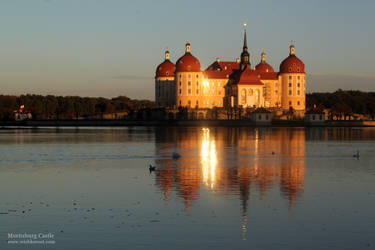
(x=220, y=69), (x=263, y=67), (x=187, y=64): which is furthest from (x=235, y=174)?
(x=263, y=67)

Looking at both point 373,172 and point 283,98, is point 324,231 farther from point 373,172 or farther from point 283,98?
point 283,98

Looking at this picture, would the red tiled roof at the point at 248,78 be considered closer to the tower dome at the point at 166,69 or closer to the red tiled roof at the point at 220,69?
the red tiled roof at the point at 220,69

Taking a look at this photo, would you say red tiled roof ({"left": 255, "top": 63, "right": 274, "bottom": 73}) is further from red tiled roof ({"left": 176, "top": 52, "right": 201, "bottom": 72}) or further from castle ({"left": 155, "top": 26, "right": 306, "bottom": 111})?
red tiled roof ({"left": 176, "top": 52, "right": 201, "bottom": 72})

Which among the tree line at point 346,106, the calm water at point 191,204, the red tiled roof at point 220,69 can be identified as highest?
the red tiled roof at point 220,69

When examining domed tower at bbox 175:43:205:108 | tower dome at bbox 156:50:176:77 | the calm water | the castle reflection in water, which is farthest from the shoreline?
the calm water

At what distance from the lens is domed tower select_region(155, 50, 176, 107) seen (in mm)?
142625

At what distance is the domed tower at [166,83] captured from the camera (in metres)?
143

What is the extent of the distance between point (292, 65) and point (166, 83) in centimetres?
Answer: 2985

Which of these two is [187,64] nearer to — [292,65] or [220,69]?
[220,69]

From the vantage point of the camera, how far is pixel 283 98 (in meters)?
141

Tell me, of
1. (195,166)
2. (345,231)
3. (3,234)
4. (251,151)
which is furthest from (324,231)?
(251,151)

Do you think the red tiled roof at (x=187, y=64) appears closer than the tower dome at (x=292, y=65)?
Yes

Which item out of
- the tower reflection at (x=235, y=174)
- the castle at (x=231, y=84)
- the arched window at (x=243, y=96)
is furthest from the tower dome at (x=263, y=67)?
the tower reflection at (x=235, y=174)

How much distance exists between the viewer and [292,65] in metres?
140
